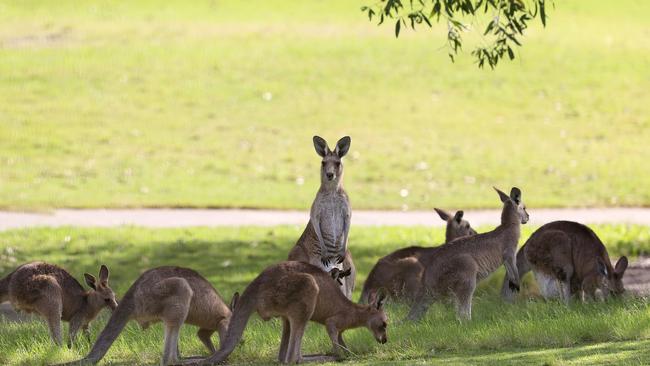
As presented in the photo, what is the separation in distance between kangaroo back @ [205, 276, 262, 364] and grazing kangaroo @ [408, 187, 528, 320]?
92.9 inches

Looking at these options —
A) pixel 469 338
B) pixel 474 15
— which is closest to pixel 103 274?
pixel 469 338

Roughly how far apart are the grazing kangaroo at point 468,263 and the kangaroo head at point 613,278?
2.44 feet

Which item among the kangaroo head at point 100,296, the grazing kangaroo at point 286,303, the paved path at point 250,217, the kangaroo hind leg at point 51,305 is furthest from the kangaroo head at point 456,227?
the paved path at point 250,217

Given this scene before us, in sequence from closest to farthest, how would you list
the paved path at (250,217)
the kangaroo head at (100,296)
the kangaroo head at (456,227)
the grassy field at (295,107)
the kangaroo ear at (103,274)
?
the kangaroo ear at (103,274) < the kangaroo head at (100,296) < the kangaroo head at (456,227) < the paved path at (250,217) < the grassy field at (295,107)

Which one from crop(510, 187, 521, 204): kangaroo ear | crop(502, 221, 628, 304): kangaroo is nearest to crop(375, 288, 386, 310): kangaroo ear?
crop(502, 221, 628, 304): kangaroo

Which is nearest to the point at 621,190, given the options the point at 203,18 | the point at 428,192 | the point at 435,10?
the point at 428,192

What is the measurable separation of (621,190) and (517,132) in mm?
5804

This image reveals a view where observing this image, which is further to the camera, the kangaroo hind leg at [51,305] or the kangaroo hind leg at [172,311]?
the kangaroo hind leg at [51,305]

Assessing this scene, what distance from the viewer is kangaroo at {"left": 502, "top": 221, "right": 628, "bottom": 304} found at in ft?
37.1

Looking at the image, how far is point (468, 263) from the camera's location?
11.0 m

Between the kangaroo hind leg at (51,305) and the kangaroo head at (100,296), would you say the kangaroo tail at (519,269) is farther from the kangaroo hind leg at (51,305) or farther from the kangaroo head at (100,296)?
the kangaroo hind leg at (51,305)

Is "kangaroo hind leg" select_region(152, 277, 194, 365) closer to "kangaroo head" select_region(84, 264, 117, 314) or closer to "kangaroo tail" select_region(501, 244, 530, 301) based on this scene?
"kangaroo head" select_region(84, 264, 117, 314)

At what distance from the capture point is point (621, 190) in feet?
78.2

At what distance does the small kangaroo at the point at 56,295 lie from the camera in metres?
10.1
